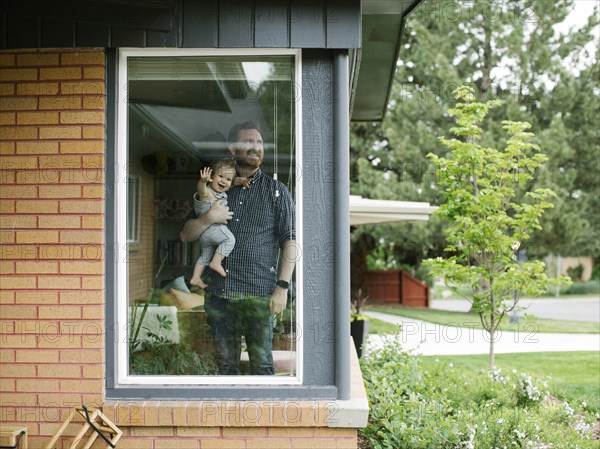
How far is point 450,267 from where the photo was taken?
26.9 ft

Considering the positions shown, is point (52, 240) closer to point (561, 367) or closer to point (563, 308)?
point (561, 367)

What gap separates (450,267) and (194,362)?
16.0 feet

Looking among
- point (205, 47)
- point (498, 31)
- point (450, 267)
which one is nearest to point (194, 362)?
point (205, 47)

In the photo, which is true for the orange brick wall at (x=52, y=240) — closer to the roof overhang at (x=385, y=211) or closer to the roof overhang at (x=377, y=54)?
the roof overhang at (x=377, y=54)

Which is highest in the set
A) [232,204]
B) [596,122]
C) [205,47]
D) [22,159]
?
[596,122]

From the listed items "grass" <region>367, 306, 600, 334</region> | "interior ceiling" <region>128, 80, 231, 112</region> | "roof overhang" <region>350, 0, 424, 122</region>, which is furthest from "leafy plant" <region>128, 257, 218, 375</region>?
"grass" <region>367, 306, 600, 334</region>

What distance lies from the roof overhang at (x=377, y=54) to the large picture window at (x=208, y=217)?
1.04 meters

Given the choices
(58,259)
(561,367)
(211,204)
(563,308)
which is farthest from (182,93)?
(563,308)

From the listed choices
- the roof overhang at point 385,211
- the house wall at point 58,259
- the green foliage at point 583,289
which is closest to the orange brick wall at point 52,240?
the house wall at point 58,259

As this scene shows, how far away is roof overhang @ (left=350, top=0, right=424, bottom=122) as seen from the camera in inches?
183

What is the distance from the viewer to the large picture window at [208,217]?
13.0ft

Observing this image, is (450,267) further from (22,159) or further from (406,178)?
(406,178)

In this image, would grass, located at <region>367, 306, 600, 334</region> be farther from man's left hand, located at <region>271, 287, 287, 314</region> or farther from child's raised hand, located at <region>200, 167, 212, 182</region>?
child's raised hand, located at <region>200, 167, 212, 182</region>

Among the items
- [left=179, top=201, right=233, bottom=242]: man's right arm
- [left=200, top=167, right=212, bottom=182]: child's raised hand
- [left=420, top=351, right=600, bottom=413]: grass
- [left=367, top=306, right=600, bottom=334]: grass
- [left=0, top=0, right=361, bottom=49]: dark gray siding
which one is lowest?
[left=367, top=306, right=600, bottom=334]: grass
